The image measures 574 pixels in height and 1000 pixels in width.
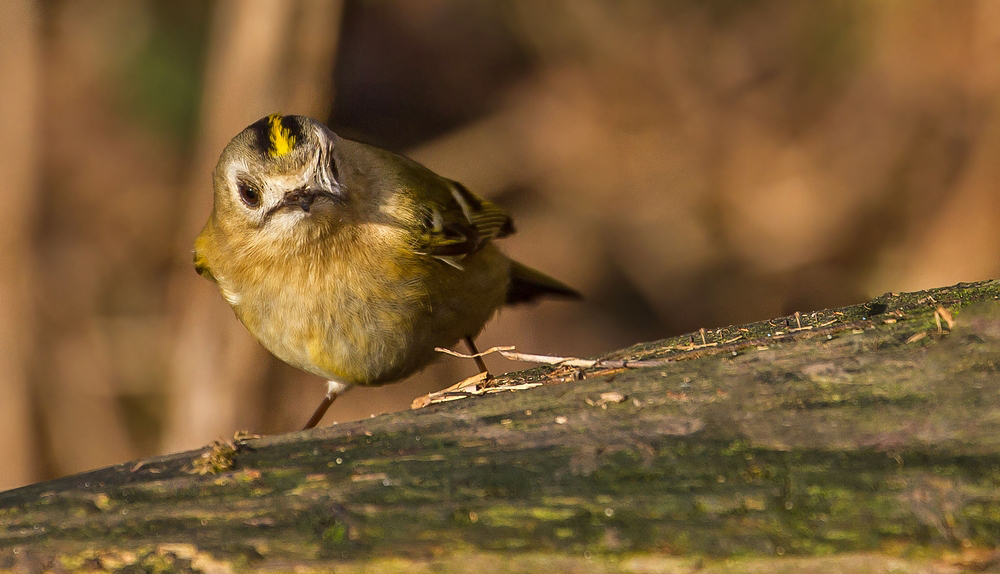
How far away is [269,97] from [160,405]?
242 centimetres

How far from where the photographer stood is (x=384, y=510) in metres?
1.46

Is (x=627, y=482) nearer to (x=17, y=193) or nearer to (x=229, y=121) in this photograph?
(x=229, y=121)

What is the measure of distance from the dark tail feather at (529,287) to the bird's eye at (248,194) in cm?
145

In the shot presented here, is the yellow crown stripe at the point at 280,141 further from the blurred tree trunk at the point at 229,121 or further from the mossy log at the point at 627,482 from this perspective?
the blurred tree trunk at the point at 229,121

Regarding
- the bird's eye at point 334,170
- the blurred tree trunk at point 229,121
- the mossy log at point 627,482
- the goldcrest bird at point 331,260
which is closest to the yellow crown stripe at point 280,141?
the goldcrest bird at point 331,260

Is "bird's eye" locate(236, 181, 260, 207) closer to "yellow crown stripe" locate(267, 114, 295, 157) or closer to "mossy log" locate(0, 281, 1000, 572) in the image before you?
"yellow crown stripe" locate(267, 114, 295, 157)

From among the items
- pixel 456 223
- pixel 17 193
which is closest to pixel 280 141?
pixel 456 223

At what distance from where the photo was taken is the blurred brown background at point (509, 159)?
584 centimetres

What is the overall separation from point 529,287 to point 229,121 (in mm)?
2356

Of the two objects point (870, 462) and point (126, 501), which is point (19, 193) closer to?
point (126, 501)

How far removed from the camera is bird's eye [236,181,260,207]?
3.45 m

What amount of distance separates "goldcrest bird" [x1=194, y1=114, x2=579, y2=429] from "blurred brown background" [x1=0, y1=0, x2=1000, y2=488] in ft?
7.21

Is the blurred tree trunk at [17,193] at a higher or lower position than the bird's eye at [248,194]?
higher

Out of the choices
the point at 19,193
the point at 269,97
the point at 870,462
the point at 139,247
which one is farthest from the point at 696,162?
the point at 870,462
